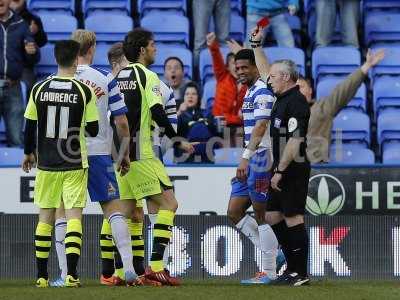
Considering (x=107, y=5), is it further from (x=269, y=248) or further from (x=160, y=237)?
(x=160, y=237)

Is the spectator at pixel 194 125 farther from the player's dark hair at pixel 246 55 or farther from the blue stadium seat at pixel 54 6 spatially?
the blue stadium seat at pixel 54 6

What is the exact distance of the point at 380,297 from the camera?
35.7 ft

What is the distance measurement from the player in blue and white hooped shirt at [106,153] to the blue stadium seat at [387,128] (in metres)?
5.43

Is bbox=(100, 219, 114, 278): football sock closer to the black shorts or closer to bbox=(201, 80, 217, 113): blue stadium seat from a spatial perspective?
the black shorts

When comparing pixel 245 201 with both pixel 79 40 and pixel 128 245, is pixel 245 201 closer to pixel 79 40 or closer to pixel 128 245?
pixel 128 245

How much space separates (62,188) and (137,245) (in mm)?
1179

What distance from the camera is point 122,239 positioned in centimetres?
1177

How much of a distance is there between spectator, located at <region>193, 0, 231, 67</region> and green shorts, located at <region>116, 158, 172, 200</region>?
5592mm

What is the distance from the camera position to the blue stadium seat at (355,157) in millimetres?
15845

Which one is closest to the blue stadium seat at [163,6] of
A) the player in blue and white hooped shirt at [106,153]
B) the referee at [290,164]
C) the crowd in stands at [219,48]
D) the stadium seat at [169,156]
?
the crowd in stands at [219,48]

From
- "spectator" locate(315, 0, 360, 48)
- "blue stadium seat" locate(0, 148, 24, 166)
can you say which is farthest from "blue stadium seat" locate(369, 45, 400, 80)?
"blue stadium seat" locate(0, 148, 24, 166)

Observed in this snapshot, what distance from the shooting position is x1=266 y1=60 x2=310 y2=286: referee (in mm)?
11867

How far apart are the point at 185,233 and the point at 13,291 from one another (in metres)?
3.22

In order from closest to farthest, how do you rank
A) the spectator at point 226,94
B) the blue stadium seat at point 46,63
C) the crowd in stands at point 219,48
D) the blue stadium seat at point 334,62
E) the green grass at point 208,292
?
the green grass at point 208,292, the spectator at point 226,94, the crowd in stands at point 219,48, the blue stadium seat at point 334,62, the blue stadium seat at point 46,63
